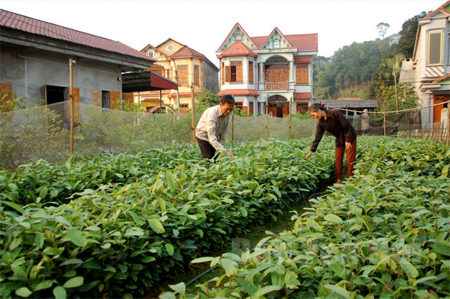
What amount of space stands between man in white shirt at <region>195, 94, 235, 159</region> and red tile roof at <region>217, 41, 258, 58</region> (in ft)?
87.9

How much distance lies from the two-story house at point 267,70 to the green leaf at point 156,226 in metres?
30.0

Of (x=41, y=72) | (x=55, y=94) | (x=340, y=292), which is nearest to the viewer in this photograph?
(x=340, y=292)

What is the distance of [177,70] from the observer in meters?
34.0

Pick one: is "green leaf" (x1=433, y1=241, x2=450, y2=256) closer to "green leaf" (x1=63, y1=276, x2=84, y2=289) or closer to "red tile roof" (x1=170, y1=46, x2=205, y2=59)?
"green leaf" (x1=63, y1=276, x2=84, y2=289)

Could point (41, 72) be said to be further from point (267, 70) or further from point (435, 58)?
point (267, 70)

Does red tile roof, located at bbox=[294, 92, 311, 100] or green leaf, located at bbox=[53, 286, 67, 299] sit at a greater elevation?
red tile roof, located at bbox=[294, 92, 311, 100]

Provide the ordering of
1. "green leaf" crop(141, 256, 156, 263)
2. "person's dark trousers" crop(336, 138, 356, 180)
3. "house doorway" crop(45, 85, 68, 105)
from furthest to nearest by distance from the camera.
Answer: "house doorway" crop(45, 85, 68, 105), "person's dark trousers" crop(336, 138, 356, 180), "green leaf" crop(141, 256, 156, 263)

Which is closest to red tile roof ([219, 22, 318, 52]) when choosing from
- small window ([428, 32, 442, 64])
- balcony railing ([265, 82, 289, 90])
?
balcony railing ([265, 82, 289, 90])

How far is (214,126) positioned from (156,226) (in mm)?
3368

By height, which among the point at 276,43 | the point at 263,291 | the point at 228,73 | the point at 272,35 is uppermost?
the point at 272,35

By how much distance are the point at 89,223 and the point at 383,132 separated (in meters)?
16.9

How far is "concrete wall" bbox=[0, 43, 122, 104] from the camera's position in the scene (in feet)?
35.0

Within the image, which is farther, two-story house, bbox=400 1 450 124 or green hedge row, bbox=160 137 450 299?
two-story house, bbox=400 1 450 124

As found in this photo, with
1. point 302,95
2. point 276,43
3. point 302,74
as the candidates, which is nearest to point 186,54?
point 276,43
